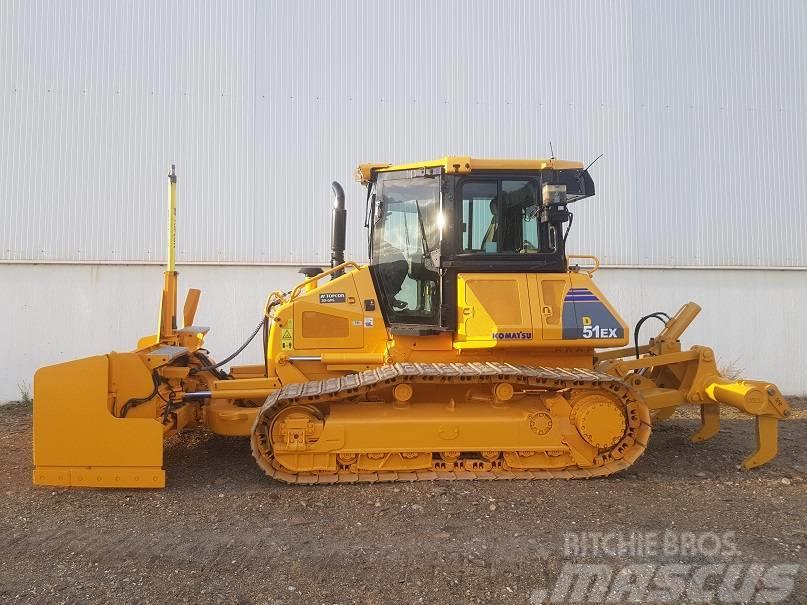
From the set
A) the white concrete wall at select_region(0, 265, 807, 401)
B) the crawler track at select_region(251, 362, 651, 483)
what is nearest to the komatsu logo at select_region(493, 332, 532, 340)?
the crawler track at select_region(251, 362, 651, 483)

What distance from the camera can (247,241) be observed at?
365 inches

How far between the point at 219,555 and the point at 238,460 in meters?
2.13

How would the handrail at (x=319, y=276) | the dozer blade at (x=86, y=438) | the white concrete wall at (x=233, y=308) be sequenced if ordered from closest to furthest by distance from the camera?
the dozer blade at (x=86, y=438)
the handrail at (x=319, y=276)
the white concrete wall at (x=233, y=308)

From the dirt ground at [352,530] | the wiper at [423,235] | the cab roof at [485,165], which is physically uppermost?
the cab roof at [485,165]

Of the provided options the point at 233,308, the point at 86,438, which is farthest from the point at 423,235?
the point at 233,308

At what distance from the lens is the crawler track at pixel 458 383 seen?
464cm

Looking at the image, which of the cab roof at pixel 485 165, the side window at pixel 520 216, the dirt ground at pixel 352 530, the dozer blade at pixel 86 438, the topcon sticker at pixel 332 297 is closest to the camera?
the dirt ground at pixel 352 530

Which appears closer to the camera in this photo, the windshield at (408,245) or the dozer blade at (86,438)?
the dozer blade at (86,438)

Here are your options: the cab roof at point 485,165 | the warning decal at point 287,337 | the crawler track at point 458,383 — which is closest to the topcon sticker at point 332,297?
the warning decal at point 287,337

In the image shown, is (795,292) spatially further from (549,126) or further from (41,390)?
(41,390)

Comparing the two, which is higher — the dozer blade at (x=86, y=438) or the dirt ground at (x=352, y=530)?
the dozer blade at (x=86, y=438)

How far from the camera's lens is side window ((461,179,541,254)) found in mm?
5129

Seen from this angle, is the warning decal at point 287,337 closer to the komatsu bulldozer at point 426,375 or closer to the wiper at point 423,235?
the komatsu bulldozer at point 426,375

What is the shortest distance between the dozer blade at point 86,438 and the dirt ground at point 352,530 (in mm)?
161
